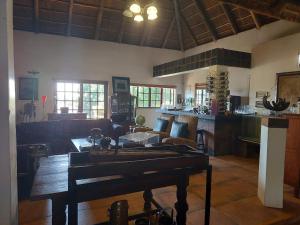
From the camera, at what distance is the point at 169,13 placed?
7.86 meters

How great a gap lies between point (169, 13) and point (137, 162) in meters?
7.38

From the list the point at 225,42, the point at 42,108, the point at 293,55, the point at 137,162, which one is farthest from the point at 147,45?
the point at 137,162

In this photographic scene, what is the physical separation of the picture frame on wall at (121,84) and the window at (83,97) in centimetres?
37

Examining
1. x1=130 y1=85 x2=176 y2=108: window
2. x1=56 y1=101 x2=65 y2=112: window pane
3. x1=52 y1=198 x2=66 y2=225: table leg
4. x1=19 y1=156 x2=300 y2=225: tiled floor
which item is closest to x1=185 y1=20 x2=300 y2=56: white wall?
x1=130 y1=85 x2=176 y2=108: window

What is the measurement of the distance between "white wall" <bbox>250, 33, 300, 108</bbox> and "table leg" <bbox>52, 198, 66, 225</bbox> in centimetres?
558

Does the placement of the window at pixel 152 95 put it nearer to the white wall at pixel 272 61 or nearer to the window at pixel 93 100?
the window at pixel 93 100

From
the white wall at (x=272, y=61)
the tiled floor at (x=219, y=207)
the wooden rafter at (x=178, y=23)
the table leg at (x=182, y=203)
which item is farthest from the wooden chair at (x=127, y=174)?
the wooden rafter at (x=178, y=23)

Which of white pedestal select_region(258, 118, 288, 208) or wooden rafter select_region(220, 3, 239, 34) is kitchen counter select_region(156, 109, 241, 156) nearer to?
white pedestal select_region(258, 118, 288, 208)

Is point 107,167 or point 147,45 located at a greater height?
point 147,45

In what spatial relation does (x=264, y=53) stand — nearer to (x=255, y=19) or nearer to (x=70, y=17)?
(x=255, y=19)

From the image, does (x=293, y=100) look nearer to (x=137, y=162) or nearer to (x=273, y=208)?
(x=273, y=208)

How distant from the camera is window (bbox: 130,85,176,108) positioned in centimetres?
866

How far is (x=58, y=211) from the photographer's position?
4.91 feet

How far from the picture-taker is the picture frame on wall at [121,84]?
8180 millimetres
